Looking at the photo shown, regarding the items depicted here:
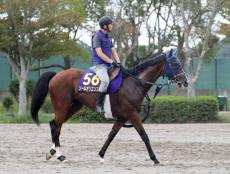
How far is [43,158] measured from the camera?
443 inches

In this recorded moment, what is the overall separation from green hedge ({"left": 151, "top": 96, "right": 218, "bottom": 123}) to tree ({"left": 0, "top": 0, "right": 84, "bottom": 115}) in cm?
529

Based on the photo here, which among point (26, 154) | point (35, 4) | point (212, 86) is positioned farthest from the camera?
point (212, 86)

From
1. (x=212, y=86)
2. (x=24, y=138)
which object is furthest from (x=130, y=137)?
(x=212, y=86)

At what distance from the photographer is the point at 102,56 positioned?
10805mm

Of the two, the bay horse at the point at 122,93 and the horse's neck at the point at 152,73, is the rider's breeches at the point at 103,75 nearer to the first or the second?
the bay horse at the point at 122,93

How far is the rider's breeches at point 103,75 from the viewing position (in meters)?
10.8

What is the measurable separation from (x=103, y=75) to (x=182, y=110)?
43.7 ft

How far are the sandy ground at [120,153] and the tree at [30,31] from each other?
7693 millimetres

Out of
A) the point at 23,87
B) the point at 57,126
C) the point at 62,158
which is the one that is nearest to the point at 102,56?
the point at 57,126

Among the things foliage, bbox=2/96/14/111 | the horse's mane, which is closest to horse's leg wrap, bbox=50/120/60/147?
the horse's mane

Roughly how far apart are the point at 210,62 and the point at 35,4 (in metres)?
16.4

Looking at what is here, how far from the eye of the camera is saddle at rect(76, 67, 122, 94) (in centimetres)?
1086

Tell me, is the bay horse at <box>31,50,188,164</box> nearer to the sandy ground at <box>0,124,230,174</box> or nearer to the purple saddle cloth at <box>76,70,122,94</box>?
the purple saddle cloth at <box>76,70,122,94</box>

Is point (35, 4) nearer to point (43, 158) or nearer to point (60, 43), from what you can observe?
point (60, 43)
